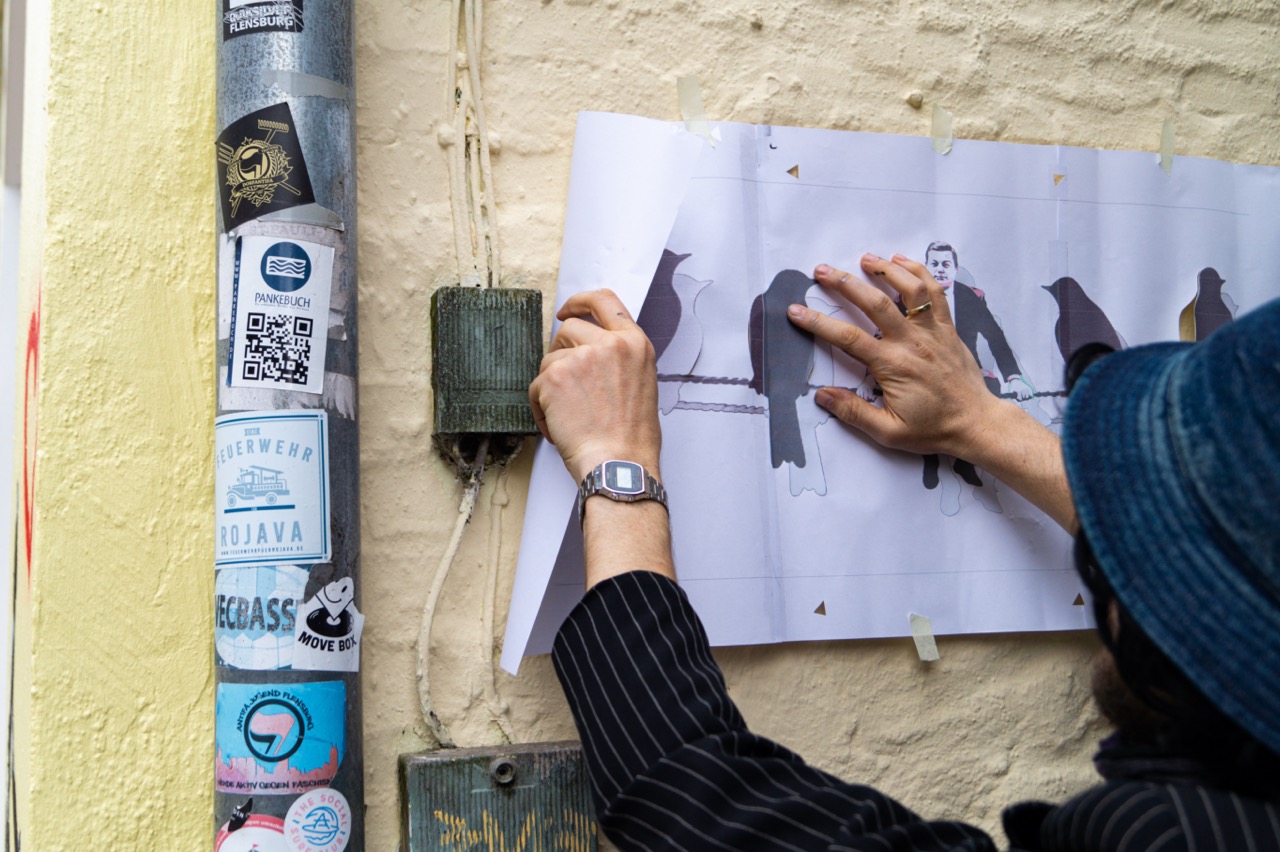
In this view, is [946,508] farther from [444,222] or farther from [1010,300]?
[444,222]

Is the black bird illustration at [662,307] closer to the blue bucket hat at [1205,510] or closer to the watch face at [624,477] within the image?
the watch face at [624,477]

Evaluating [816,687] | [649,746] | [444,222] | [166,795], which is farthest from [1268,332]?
[166,795]

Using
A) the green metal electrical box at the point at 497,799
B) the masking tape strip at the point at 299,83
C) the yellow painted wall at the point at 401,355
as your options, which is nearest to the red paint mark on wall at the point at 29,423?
the yellow painted wall at the point at 401,355

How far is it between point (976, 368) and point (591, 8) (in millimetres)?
583

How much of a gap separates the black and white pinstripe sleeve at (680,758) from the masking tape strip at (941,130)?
654 millimetres

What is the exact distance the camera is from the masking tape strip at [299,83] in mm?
886

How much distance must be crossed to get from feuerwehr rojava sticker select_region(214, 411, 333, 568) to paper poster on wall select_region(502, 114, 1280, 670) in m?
0.22

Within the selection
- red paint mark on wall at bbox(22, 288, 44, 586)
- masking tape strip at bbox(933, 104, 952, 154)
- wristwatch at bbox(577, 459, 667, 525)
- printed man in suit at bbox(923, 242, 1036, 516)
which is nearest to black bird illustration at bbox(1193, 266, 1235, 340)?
printed man in suit at bbox(923, 242, 1036, 516)

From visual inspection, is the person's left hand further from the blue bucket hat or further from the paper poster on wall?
the blue bucket hat

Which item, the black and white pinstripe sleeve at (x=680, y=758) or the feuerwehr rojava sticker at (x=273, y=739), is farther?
the feuerwehr rojava sticker at (x=273, y=739)

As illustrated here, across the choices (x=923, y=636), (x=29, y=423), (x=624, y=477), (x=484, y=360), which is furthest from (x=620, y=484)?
(x=29, y=423)

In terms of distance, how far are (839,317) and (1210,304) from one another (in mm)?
505

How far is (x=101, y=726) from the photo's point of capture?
2.95 feet

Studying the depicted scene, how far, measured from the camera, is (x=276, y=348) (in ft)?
2.87
